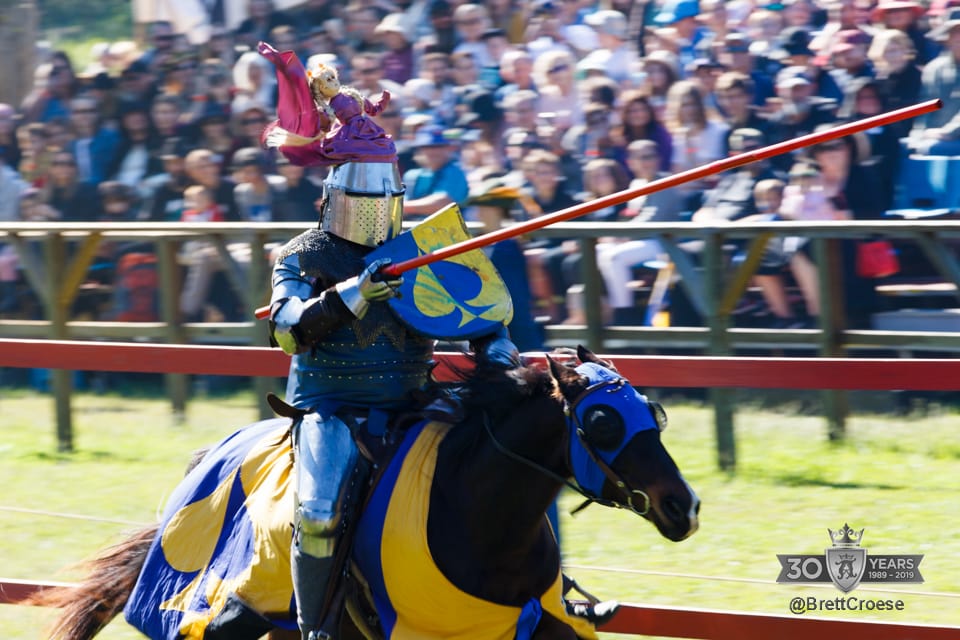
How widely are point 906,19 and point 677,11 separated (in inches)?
55.0

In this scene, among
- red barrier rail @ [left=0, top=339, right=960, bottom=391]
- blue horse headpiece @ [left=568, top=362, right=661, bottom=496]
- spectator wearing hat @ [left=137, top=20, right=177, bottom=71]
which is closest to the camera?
blue horse headpiece @ [left=568, top=362, right=661, bottom=496]

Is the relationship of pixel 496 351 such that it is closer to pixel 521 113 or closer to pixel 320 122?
pixel 320 122

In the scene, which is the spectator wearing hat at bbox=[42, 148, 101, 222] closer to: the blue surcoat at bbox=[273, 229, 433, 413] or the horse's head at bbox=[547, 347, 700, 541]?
the blue surcoat at bbox=[273, 229, 433, 413]

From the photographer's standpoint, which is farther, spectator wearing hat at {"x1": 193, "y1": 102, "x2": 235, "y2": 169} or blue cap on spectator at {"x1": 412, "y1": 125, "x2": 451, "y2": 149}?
spectator wearing hat at {"x1": 193, "y1": 102, "x2": 235, "y2": 169}

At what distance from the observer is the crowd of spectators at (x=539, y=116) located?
736cm

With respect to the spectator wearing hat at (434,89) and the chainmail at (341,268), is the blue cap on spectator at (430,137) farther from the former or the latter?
the chainmail at (341,268)

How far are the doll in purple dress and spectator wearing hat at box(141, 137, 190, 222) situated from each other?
576 centimetres

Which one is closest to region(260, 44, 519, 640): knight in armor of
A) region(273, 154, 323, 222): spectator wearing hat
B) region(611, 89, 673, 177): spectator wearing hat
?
region(611, 89, 673, 177): spectator wearing hat

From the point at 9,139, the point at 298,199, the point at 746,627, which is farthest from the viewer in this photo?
the point at 9,139

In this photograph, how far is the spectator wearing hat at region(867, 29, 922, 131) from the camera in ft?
24.0

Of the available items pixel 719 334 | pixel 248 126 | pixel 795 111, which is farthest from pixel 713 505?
pixel 248 126

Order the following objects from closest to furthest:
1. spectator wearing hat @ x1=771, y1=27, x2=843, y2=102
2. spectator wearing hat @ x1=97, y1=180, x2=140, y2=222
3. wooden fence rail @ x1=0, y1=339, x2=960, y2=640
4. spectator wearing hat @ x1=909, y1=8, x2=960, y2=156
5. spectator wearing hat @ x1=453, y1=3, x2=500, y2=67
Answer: wooden fence rail @ x1=0, y1=339, x2=960, y2=640, spectator wearing hat @ x1=909, y1=8, x2=960, y2=156, spectator wearing hat @ x1=771, y1=27, x2=843, y2=102, spectator wearing hat @ x1=453, y1=3, x2=500, y2=67, spectator wearing hat @ x1=97, y1=180, x2=140, y2=222

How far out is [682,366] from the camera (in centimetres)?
513

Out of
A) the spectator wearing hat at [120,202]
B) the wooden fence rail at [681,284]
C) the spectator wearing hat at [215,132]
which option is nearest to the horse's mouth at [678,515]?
the wooden fence rail at [681,284]
